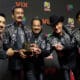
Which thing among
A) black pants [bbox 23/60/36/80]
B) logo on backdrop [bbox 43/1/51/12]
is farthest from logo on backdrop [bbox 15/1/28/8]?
black pants [bbox 23/60/36/80]

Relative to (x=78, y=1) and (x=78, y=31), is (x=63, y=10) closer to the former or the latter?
(x=78, y=1)

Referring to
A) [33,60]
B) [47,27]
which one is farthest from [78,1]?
[33,60]

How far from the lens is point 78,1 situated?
330 centimetres

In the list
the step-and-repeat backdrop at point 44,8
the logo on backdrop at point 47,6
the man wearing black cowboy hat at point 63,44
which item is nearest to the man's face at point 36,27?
the man wearing black cowboy hat at point 63,44

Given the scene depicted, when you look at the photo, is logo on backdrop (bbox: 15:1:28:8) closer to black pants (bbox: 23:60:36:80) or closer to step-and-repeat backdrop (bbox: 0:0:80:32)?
step-and-repeat backdrop (bbox: 0:0:80:32)

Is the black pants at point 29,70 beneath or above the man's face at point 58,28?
beneath

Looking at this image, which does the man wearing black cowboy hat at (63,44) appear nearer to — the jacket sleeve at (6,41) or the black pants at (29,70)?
the black pants at (29,70)

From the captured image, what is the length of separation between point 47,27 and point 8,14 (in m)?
0.42

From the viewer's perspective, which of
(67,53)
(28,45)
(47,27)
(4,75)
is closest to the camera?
(28,45)

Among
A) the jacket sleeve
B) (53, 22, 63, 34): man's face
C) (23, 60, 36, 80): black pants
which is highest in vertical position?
(53, 22, 63, 34): man's face

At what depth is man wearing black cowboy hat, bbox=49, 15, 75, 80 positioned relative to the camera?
2674 mm

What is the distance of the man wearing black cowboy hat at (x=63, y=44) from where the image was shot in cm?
267

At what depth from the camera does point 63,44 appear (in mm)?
2682

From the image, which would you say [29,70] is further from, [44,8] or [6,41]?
[44,8]
